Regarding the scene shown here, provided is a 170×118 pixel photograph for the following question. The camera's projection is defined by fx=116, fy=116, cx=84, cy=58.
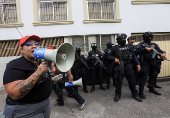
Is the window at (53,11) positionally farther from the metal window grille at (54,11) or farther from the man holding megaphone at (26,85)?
the man holding megaphone at (26,85)

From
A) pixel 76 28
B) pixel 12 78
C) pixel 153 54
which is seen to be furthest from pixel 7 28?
pixel 153 54

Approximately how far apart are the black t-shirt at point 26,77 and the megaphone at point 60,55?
0.19 m

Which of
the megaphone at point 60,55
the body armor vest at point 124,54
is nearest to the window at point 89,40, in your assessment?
the body armor vest at point 124,54

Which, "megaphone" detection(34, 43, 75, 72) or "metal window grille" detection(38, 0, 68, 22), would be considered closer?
"megaphone" detection(34, 43, 75, 72)

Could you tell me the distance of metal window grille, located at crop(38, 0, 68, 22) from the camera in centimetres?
577

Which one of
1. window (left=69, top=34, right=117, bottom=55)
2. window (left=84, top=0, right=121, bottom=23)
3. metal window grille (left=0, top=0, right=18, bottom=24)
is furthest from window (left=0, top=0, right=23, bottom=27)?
window (left=84, top=0, right=121, bottom=23)

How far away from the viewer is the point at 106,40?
6.06 metres

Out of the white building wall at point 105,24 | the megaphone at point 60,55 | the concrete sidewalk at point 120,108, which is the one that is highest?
the white building wall at point 105,24

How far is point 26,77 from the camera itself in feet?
4.55

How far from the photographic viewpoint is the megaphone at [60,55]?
1267 millimetres

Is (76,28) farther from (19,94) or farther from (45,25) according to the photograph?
(19,94)

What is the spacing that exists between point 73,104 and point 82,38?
11.0ft

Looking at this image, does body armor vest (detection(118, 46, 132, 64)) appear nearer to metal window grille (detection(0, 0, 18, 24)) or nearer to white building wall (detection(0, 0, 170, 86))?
white building wall (detection(0, 0, 170, 86))

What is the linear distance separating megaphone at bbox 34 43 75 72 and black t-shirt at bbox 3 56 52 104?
0.19 meters
